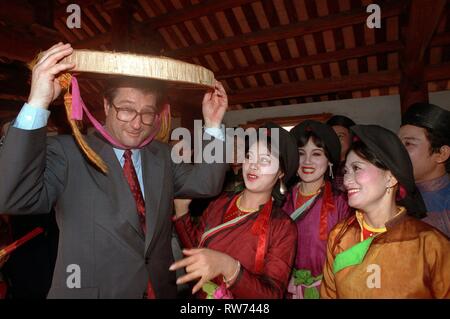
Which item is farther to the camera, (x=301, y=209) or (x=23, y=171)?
(x=301, y=209)

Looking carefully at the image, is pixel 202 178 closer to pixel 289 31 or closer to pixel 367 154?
pixel 367 154

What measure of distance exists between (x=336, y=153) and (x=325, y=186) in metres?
0.31

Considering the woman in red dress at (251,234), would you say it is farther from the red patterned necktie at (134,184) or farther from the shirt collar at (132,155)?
the shirt collar at (132,155)

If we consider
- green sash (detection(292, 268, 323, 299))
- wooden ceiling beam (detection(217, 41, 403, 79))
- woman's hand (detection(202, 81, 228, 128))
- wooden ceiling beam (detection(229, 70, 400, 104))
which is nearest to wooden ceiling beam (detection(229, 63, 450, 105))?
wooden ceiling beam (detection(229, 70, 400, 104))

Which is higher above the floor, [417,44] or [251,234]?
[417,44]

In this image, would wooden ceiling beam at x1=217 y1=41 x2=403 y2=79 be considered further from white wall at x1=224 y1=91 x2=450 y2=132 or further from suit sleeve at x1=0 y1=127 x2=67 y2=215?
suit sleeve at x1=0 y1=127 x2=67 y2=215

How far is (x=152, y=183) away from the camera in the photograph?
1849 mm

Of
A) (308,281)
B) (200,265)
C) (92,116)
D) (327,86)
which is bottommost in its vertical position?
(308,281)

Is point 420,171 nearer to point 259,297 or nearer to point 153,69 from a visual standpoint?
point 259,297

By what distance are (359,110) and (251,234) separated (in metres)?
7.79

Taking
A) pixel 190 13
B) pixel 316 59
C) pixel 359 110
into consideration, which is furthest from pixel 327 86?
pixel 190 13

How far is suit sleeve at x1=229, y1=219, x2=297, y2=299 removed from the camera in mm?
1725

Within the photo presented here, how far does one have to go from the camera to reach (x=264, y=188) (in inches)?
91.6

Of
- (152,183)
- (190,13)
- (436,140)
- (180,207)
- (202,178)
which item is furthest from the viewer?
(190,13)
